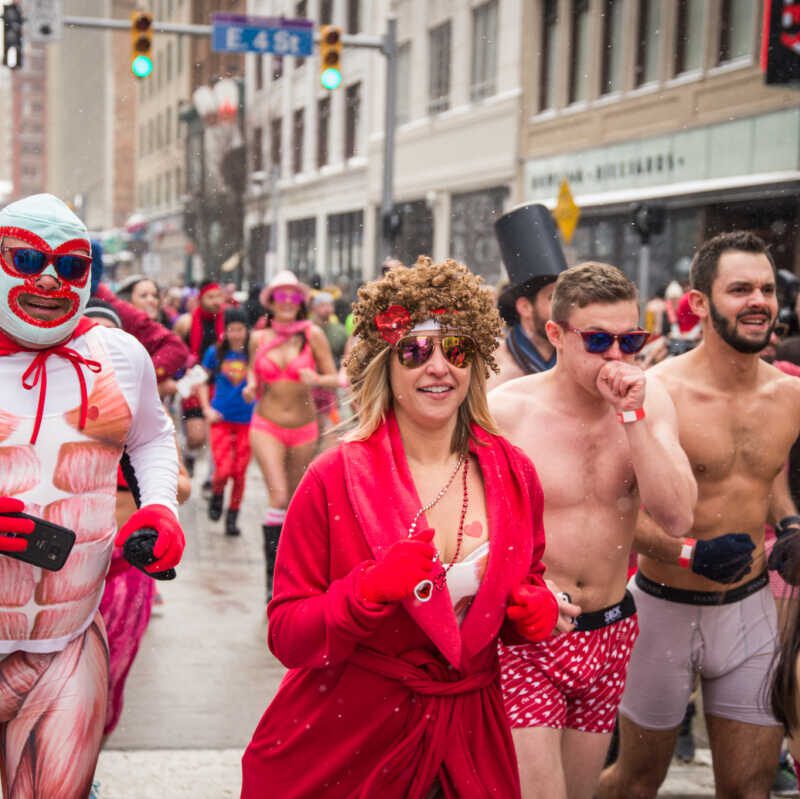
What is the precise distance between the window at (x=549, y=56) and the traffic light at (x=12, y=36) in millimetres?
9783

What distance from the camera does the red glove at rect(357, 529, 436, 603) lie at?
9.20ft

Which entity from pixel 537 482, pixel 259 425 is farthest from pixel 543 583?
pixel 259 425

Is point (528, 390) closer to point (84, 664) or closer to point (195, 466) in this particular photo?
point (84, 664)

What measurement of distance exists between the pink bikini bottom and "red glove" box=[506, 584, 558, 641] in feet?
17.8

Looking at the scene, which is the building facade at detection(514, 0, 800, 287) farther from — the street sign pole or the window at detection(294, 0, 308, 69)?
the window at detection(294, 0, 308, 69)

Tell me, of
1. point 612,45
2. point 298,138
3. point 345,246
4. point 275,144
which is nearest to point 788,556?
point 612,45

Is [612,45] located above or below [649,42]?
above

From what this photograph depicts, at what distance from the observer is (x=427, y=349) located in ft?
10.6

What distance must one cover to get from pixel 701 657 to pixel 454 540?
5.52 feet

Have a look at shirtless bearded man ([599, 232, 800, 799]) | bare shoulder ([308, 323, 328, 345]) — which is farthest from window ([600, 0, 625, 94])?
shirtless bearded man ([599, 232, 800, 799])

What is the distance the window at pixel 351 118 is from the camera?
105ft

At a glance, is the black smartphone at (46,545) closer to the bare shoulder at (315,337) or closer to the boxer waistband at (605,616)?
the boxer waistband at (605,616)

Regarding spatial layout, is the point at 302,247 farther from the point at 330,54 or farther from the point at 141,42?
the point at 141,42

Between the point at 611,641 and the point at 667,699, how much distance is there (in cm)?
53
